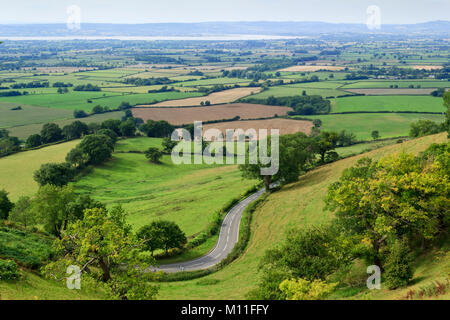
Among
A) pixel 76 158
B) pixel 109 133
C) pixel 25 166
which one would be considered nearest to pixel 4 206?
pixel 76 158

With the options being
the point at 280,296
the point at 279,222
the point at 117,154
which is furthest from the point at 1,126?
the point at 280,296

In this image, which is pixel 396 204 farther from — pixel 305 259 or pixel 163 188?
pixel 163 188

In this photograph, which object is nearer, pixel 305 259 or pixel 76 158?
pixel 305 259

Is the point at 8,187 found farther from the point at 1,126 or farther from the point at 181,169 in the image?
the point at 1,126

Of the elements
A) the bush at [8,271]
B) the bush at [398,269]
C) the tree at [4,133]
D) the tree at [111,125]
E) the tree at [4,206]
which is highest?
the bush at [8,271]

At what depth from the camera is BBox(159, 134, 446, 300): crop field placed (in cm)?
4103

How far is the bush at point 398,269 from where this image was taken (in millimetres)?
30072

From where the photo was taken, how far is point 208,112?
178 m

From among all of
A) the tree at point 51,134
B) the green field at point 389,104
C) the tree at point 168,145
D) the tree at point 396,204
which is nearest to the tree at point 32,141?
the tree at point 51,134

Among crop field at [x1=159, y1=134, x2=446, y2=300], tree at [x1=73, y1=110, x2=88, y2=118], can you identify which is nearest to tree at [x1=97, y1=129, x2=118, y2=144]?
tree at [x1=73, y1=110, x2=88, y2=118]

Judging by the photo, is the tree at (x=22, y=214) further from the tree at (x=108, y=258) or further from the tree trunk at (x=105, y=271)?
the tree trunk at (x=105, y=271)

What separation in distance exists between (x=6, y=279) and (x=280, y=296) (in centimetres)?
2072

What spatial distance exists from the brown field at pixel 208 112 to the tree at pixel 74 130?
31.3 m

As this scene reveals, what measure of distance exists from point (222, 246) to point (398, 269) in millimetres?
32186
